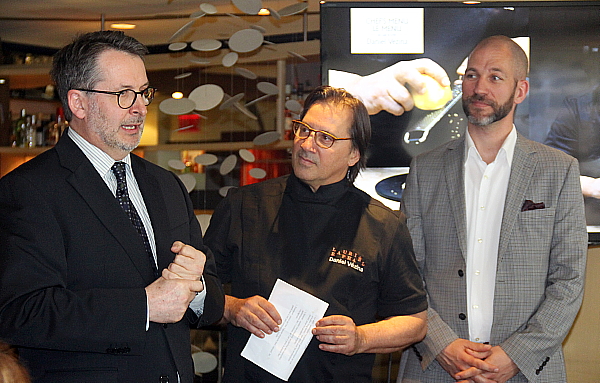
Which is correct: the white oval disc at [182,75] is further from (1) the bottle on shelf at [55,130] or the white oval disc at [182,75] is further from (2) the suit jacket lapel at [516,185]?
(2) the suit jacket lapel at [516,185]

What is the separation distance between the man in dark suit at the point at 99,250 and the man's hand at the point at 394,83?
1430 mm

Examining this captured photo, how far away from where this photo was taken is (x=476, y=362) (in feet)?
7.95

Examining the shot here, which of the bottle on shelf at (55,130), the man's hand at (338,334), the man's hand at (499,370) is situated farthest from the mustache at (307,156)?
the bottle on shelf at (55,130)

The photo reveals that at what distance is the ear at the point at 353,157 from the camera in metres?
2.36

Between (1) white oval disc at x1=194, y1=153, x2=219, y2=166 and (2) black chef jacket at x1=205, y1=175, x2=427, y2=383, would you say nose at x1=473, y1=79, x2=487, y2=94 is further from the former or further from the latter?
(1) white oval disc at x1=194, y1=153, x2=219, y2=166

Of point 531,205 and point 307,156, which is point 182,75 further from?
point 531,205

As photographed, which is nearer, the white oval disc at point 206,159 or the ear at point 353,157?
the ear at point 353,157

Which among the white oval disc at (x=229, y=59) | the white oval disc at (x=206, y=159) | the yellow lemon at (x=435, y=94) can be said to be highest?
the white oval disc at (x=229, y=59)

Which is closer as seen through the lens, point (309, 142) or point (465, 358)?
point (309, 142)

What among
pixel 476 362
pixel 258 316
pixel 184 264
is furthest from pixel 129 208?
pixel 476 362

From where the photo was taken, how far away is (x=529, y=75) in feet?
10.2

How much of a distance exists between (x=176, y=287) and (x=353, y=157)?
947 mm

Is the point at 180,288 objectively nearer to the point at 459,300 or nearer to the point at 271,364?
the point at 271,364

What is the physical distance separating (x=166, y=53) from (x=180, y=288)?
332cm
